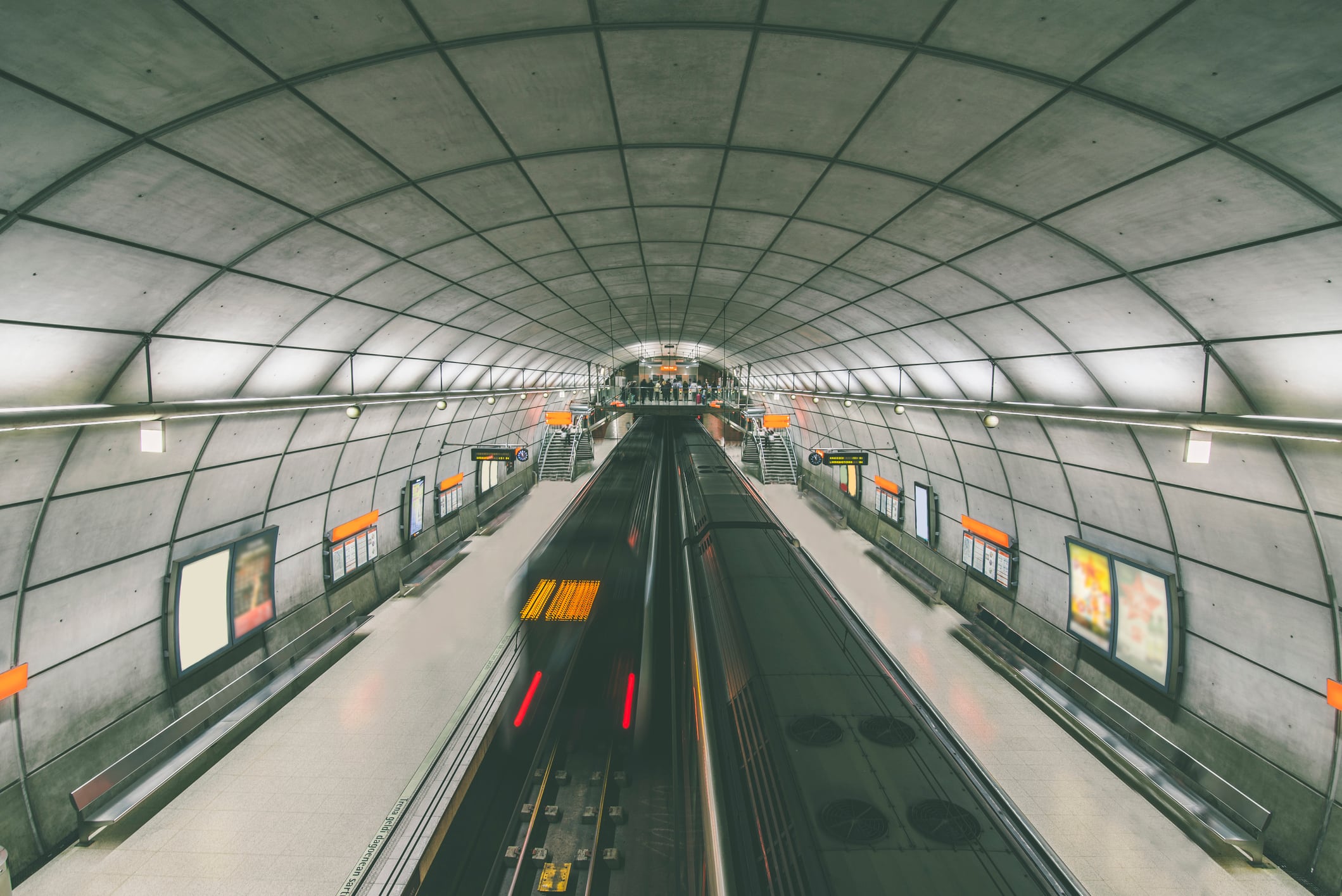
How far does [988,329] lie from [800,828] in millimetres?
8589

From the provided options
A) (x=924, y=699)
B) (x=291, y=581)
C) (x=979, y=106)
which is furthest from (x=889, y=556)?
(x=291, y=581)

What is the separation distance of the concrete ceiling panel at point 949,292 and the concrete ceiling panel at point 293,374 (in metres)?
11.4

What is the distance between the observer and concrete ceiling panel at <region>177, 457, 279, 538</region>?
27.7 ft

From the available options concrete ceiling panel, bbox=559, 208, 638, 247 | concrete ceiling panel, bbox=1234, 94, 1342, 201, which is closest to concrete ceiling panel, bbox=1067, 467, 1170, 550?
concrete ceiling panel, bbox=1234, 94, 1342, 201

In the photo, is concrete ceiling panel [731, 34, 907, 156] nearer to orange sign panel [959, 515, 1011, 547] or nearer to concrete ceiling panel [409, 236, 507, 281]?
concrete ceiling panel [409, 236, 507, 281]

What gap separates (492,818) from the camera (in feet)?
22.3

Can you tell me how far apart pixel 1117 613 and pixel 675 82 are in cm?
1153

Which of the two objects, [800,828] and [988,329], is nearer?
[800,828]

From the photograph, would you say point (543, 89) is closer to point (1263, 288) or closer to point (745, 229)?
point (745, 229)

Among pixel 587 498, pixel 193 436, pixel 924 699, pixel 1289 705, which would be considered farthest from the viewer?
pixel 587 498

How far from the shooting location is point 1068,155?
4.40 m

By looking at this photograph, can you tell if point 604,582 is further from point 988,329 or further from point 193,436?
point 988,329

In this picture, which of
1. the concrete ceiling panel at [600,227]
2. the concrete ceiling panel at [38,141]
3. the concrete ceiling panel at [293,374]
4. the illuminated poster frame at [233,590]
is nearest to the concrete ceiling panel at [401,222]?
the concrete ceiling panel at [600,227]

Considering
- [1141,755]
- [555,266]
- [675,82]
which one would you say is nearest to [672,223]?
[555,266]
